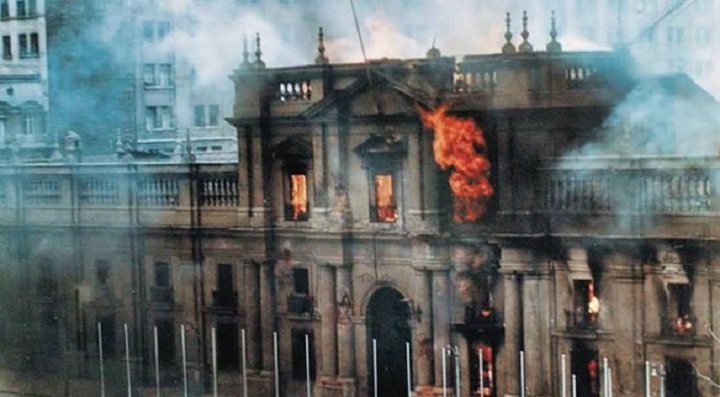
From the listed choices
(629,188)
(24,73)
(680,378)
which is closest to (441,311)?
(629,188)

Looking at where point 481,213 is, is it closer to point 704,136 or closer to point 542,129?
point 542,129

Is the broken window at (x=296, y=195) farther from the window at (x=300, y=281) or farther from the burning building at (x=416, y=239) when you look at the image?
the window at (x=300, y=281)

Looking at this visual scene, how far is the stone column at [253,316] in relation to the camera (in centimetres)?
3566

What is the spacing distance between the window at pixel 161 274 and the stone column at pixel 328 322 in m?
5.37

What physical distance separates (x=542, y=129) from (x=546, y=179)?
3.93 ft

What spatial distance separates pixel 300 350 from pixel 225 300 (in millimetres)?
2691

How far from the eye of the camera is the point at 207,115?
46.1 m

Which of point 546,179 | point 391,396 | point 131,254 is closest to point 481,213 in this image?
point 546,179

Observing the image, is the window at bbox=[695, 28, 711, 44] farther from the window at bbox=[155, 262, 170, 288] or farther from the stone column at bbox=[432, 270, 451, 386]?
the window at bbox=[155, 262, 170, 288]

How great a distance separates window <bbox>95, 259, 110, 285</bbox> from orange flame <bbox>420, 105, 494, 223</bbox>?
1114 centimetres

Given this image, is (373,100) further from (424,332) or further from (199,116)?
(199,116)

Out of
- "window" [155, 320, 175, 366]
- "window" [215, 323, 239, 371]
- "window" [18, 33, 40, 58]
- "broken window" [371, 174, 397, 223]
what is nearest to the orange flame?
"broken window" [371, 174, 397, 223]

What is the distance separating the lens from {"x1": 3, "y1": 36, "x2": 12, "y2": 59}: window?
4400 centimetres

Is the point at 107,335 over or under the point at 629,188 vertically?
under
